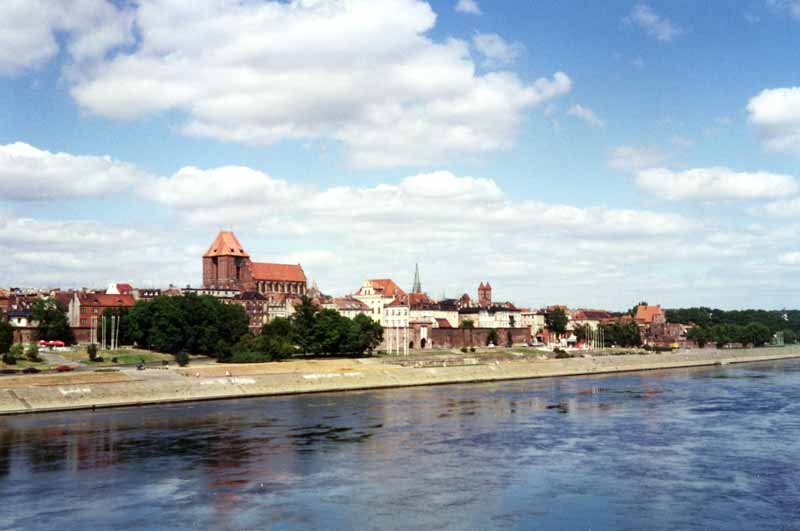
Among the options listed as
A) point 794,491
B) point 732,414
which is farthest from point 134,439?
point 732,414

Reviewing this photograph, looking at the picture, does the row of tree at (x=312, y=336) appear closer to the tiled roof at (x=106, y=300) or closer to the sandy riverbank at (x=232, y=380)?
the sandy riverbank at (x=232, y=380)

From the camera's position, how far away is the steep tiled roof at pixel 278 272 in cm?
18562

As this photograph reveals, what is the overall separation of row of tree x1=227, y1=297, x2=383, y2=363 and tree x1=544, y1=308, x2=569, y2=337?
86.1m

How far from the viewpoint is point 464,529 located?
29.1 metres

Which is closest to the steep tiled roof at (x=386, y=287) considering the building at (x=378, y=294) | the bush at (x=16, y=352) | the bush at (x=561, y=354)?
the building at (x=378, y=294)

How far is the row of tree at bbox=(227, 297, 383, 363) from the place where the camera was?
103 meters

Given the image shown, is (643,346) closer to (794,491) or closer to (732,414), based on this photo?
(732,414)

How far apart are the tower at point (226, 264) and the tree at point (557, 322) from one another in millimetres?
72294

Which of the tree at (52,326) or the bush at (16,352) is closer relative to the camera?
the bush at (16,352)

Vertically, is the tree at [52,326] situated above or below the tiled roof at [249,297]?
below

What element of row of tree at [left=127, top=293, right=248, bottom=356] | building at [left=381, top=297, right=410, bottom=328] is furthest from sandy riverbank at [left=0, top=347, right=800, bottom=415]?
building at [left=381, top=297, right=410, bottom=328]

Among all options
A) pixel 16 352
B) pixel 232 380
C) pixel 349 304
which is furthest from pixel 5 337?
pixel 349 304

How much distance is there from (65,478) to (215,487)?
8045 mm

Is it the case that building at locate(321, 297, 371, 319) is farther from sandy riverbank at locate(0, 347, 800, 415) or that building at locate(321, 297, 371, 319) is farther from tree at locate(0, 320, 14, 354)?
tree at locate(0, 320, 14, 354)
